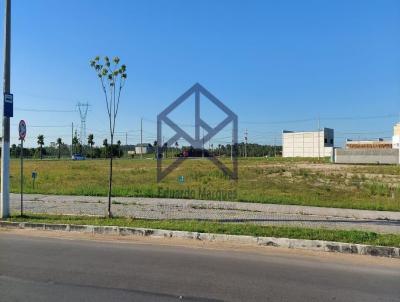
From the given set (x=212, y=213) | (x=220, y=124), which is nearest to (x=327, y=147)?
(x=220, y=124)

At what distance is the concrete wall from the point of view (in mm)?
73312

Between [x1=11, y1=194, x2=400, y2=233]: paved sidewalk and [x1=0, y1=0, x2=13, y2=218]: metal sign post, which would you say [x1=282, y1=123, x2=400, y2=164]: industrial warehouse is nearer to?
[x1=11, y1=194, x2=400, y2=233]: paved sidewalk

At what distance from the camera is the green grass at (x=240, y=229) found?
9.84 metres

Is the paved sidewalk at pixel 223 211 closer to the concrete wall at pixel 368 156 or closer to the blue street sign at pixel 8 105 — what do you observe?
the blue street sign at pixel 8 105

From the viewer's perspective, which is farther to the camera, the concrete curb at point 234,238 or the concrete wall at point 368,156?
the concrete wall at point 368,156

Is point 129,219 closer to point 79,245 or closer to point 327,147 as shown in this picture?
→ point 79,245

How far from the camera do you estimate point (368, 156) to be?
244 ft

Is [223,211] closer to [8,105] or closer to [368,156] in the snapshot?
[8,105]

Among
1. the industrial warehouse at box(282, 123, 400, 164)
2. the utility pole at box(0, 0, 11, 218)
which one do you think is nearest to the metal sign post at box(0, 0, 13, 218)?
the utility pole at box(0, 0, 11, 218)

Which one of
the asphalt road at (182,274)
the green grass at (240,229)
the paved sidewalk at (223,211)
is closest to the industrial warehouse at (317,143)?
the paved sidewalk at (223,211)

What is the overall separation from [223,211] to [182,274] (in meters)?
8.53

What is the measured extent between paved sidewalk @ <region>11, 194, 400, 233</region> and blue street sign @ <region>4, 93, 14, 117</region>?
3543mm

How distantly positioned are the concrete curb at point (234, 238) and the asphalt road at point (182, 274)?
16.0 inches

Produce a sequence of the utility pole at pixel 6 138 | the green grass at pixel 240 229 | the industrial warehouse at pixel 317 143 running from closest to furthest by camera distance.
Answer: the green grass at pixel 240 229
the utility pole at pixel 6 138
the industrial warehouse at pixel 317 143
